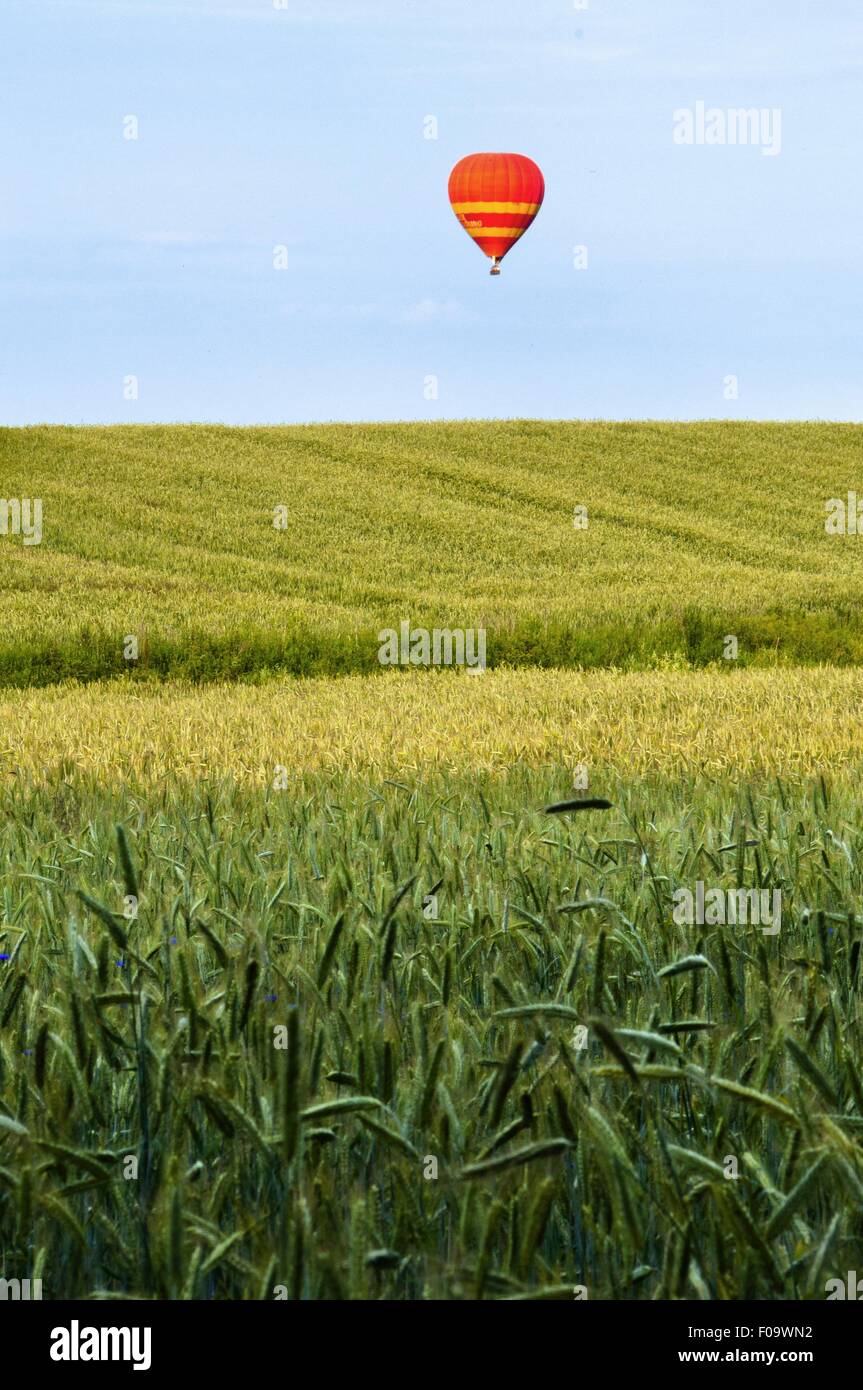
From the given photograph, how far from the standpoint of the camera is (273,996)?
2285mm

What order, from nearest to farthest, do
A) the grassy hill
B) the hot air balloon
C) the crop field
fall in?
1. the crop field
2. the grassy hill
3. the hot air balloon

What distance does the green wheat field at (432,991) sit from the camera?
140 centimetres

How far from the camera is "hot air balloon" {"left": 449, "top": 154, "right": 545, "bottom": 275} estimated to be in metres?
36.8

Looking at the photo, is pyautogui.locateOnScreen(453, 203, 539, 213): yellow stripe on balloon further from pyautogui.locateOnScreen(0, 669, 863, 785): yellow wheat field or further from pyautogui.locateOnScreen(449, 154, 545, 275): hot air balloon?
pyautogui.locateOnScreen(0, 669, 863, 785): yellow wheat field

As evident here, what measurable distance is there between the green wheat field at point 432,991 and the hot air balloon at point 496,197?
2648 centimetres

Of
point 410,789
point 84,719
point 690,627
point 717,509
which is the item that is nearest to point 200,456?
point 717,509

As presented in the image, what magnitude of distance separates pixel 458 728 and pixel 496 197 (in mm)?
31420

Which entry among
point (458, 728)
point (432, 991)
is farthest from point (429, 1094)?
point (458, 728)

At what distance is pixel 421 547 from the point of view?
26.7 m

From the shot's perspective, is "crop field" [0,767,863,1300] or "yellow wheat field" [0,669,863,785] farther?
"yellow wheat field" [0,669,863,785]

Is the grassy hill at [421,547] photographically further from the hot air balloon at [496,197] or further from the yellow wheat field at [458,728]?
the hot air balloon at [496,197]

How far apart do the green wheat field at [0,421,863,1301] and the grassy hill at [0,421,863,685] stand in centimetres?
405

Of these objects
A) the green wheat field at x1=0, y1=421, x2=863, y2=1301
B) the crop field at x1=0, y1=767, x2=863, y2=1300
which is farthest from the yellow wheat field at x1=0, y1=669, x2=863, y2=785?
the crop field at x1=0, y1=767, x2=863, y2=1300

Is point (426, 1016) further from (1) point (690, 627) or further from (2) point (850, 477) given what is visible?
(2) point (850, 477)
